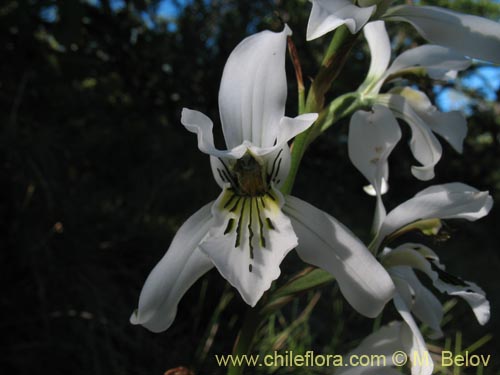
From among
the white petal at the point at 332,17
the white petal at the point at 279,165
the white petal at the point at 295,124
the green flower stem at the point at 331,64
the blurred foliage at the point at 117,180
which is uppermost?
the white petal at the point at 332,17

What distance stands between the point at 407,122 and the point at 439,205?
15cm

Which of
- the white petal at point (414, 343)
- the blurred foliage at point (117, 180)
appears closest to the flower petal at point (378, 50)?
the white petal at point (414, 343)

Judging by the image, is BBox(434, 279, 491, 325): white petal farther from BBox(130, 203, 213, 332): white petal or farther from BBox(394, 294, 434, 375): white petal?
BBox(130, 203, 213, 332): white petal

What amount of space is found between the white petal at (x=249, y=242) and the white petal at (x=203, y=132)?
0.24ft

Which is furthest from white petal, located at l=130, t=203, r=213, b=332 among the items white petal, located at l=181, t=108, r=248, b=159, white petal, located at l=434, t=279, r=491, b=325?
white petal, located at l=434, t=279, r=491, b=325

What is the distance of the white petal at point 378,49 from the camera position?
91 cm

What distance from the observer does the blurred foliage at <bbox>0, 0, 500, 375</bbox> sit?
174 cm

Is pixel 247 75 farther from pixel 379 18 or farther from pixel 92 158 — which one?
pixel 92 158

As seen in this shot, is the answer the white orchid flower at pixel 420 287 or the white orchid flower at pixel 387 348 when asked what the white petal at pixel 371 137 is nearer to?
the white orchid flower at pixel 420 287

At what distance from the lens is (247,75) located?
70 centimetres

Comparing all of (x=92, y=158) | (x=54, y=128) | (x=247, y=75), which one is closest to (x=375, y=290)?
(x=247, y=75)

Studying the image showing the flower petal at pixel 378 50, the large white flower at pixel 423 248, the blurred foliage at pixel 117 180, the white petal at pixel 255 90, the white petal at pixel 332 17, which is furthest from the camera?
the blurred foliage at pixel 117 180

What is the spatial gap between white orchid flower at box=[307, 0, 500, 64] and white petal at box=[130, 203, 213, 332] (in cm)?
31

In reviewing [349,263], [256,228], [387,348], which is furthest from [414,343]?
[256,228]
